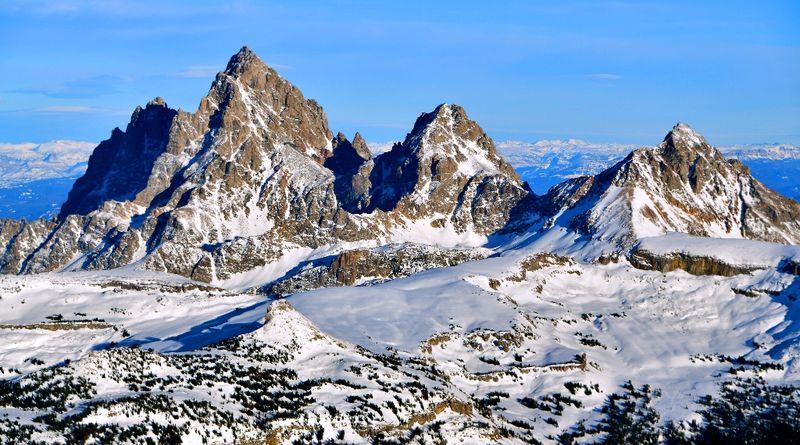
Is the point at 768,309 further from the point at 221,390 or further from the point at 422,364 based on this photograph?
the point at 221,390

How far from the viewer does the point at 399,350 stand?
8506 centimetres

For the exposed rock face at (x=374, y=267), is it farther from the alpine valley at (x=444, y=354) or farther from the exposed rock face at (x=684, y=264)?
the exposed rock face at (x=684, y=264)

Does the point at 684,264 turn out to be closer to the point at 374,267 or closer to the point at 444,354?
the point at 444,354

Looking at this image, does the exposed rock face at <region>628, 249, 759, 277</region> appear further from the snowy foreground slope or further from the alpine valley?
the snowy foreground slope

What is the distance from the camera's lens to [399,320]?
3949 inches

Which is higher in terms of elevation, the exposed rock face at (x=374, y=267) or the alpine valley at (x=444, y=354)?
the exposed rock face at (x=374, y=267)

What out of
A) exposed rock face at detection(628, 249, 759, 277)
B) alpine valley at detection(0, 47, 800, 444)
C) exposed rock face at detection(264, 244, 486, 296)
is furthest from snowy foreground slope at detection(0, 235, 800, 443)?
exposed rock face at detection(264, 244, 486, 296)

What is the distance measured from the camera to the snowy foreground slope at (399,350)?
4891 centimetres

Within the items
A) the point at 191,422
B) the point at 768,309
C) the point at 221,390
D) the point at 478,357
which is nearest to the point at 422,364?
the point at 478,357

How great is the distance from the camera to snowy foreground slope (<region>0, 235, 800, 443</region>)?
48906 millimetres

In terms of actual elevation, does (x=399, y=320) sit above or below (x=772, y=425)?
above

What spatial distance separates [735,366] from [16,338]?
86670 mm

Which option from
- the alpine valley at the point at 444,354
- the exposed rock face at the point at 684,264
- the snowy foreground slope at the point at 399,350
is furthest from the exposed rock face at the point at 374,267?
the exposed rock face at the point at 684,264

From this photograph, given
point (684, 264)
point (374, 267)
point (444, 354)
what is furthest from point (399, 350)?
point (374, 267)
